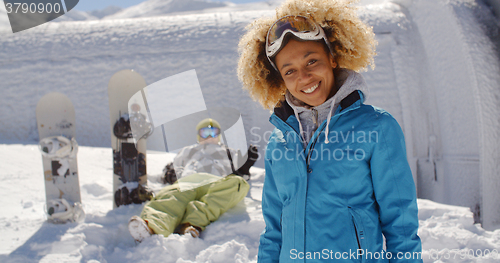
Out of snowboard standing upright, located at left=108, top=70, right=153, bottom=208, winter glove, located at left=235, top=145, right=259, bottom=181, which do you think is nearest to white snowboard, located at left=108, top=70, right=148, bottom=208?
snowboard standing upright, located at left=108, top=70, right=153, bottom=208

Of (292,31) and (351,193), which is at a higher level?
(292,31)

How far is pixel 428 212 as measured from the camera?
2.42 metres

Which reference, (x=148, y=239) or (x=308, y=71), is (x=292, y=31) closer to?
(x=308, y=71)

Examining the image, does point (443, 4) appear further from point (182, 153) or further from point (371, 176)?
point (371, 176)

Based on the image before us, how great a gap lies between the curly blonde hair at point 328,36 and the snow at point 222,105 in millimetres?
256

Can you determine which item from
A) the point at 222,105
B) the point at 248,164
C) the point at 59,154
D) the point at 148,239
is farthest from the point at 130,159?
the point at 222,105

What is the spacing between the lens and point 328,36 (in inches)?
43.8

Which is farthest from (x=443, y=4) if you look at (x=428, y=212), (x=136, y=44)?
(x=136, y=44)

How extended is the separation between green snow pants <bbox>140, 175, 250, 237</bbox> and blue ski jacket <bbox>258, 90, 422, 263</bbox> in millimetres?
1331

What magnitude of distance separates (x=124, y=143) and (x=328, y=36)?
2.42m

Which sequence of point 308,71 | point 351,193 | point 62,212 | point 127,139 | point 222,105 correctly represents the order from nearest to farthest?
point 351,193, point 308,71, point 62,212, point 127,139, point 222,105

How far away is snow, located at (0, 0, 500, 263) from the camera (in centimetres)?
199

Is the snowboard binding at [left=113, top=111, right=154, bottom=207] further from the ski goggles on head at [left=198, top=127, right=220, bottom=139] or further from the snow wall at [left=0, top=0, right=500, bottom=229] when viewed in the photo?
the snow wall at [left=0, top=0, right=500, bottom=229]

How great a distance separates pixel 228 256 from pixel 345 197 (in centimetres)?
120
